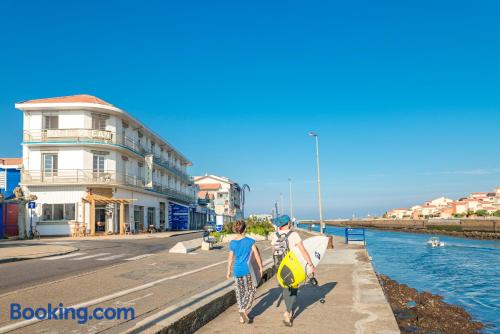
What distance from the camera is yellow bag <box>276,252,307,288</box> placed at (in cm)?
651

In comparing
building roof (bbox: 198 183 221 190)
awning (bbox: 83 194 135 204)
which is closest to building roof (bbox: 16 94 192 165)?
awning (bbox: 83 194 135 204)

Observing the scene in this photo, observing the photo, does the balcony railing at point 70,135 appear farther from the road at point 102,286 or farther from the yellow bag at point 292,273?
the yellow bag at point 292,273

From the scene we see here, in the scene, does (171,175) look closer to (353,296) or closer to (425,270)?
(425,270)

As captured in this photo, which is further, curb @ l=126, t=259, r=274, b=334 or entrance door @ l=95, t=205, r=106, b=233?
entrance door @ l=95, t=205, r=106, b=233

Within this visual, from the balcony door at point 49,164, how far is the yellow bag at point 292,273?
3256 cm

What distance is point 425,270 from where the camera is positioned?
77.0 ft

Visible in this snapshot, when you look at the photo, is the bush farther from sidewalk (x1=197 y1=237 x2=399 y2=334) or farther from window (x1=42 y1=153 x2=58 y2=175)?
sidewalk (x1=197 y1=237 x2=399 y2=334)

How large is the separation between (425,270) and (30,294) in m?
20.4

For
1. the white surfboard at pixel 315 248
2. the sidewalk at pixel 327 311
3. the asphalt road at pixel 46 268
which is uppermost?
the white surfboard at pixel 315 248

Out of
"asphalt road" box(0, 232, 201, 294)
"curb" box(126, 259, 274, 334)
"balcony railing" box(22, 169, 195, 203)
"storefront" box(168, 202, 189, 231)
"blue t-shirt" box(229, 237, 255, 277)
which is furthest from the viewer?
"storefront" box(168, 202, 189, 231)

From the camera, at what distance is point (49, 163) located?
35.3m

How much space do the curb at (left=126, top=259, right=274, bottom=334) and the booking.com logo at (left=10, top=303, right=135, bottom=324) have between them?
2.34 ft

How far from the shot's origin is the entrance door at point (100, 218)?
3552cm

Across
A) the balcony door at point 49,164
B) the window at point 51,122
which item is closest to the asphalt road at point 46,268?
the balcony door at point 49,164
